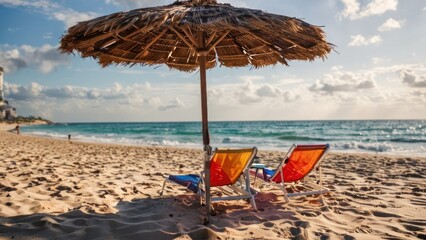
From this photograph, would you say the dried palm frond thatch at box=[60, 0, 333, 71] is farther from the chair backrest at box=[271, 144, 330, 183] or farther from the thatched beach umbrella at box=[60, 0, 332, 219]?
the chair backrest at box=[271, 144, 330, 183]

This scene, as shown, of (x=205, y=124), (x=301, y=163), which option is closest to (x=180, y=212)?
(x=205, y=124)

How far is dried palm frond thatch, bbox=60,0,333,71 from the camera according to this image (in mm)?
3146

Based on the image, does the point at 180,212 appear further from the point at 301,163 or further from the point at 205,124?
the point at 301,163

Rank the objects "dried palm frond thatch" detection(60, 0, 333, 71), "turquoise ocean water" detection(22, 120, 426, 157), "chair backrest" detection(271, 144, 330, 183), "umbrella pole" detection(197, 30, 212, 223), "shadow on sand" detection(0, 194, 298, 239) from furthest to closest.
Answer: "turquoise ocean water" detection(22, 120, 426, 157) → "chair backrest" detection(271, 144, 330, 183) → "umbrella pole" detection(197, 30, 212, 223) → "dried palm frond thatch" detection(60, 0, 333, 71) → "shadow on sand" detection(0, 194, 298, 239)

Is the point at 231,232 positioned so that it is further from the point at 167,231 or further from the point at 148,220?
the point at 148,220

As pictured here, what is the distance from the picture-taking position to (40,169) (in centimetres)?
643

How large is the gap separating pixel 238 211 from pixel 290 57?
7.24 feet

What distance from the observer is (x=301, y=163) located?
14.2 ft

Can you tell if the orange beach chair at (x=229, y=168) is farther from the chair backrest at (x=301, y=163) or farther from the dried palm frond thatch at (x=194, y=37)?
the dried palm frond thatch at (x=194, y=37)

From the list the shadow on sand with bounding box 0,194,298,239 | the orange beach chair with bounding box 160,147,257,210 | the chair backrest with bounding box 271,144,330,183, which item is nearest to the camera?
the shadow on sand with bounding box 0,194,298,239

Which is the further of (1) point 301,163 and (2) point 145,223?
(1) point 301,163

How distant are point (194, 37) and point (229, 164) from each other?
1.62 meters

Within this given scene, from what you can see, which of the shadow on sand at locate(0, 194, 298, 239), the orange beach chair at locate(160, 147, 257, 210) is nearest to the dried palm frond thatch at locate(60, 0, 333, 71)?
the orange beach chair at locate(160, 147, 257, 210)

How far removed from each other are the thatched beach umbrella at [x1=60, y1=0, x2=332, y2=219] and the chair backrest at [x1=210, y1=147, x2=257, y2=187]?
289 mm
